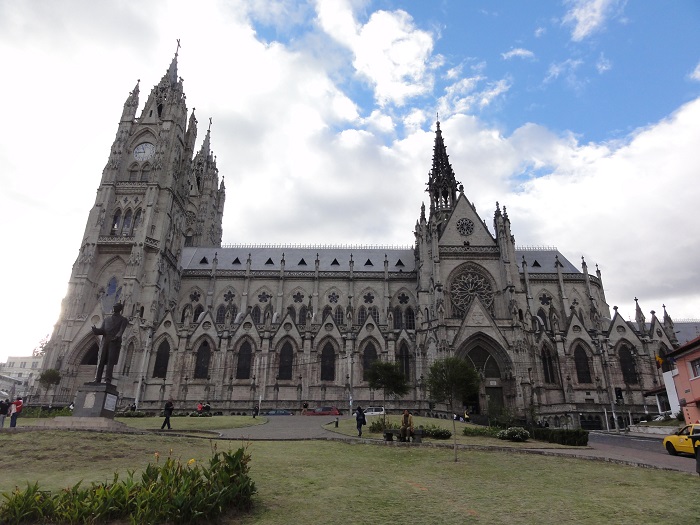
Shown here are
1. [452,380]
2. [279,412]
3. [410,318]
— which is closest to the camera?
[452,380]

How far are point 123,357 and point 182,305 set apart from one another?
41.7 feet

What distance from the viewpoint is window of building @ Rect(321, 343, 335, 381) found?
48438 millimetres

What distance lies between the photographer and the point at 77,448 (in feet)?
47.3

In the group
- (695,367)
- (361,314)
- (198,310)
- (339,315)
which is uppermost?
(198,310)

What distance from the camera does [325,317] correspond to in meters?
52.6

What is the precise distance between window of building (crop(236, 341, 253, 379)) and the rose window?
79.2 ft

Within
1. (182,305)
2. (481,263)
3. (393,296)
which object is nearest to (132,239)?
(182,305)

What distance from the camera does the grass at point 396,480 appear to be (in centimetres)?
880

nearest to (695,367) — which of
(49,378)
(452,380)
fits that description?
(452,380)

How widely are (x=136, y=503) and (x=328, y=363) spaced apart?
4180 cm

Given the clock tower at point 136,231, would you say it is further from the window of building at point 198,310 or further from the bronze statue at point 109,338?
the bronze statue at point 109,338

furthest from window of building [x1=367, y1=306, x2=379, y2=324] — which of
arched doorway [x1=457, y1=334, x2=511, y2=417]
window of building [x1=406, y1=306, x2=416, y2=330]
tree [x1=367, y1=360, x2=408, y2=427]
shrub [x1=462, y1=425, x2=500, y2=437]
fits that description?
shrub [x1=462, y1=425, x2=500, y2=437]

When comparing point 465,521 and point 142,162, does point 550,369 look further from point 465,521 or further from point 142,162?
point 142,162

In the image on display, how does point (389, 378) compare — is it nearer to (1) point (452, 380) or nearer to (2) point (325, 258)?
(1) point (452, 380)
